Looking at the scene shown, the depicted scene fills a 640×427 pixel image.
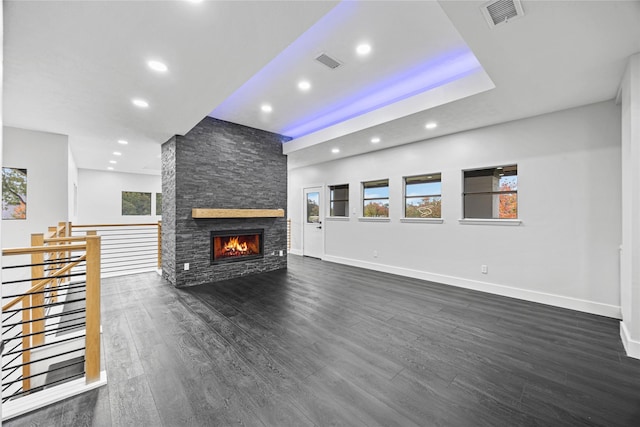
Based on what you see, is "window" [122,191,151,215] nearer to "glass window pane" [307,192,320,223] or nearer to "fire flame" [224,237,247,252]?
"glass window pane" [307,192,320,223]

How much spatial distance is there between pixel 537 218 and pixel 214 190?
203 inches

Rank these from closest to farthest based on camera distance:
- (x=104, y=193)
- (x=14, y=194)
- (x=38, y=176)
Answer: (x=14, y=194) < (x=38, y=176) < (x=104, y=193)

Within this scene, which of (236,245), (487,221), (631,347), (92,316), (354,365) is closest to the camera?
(92,316)

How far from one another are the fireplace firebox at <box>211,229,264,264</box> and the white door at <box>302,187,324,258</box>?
2.11m

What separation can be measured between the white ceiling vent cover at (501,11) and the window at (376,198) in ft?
→ 12.8

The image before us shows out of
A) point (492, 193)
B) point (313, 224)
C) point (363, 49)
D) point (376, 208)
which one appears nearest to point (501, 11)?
point (363, 49)

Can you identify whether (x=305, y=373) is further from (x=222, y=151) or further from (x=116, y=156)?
(x=116, y=156)

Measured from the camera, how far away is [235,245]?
18.0 ft

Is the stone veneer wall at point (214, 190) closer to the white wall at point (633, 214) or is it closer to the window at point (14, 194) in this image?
the window at point (14, 194)

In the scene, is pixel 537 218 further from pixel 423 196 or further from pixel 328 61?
pixel 328 61

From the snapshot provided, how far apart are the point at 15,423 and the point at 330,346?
2273 mm

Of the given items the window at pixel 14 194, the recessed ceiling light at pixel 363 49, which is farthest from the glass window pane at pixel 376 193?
the window at pixel 14 194

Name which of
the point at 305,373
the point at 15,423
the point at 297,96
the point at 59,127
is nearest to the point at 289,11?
the point at 297,96

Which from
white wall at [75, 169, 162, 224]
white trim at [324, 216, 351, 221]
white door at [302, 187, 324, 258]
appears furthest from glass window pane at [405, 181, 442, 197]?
white wall at [75, 169, 162, 224]
